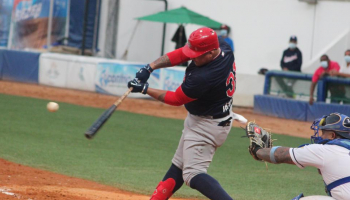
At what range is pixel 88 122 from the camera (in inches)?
491

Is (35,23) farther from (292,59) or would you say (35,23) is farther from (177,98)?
(177,98)

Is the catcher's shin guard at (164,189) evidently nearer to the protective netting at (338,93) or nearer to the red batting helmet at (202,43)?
the red batting helmet at (202,43)

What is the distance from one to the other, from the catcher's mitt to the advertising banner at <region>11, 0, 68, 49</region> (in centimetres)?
1816

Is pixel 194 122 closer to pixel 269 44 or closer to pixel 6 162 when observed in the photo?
pixel 6 162

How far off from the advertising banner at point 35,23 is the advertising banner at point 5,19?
0.23m

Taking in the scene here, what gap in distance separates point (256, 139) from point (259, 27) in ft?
48.9

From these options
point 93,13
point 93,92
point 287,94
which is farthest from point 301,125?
point 93,13

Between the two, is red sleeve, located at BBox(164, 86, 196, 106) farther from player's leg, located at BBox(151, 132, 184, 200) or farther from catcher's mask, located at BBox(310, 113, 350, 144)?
catcher's mask, located at BBox(310, 113, 350, 144)

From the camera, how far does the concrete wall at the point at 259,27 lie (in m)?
17.5

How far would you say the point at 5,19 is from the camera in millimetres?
22578

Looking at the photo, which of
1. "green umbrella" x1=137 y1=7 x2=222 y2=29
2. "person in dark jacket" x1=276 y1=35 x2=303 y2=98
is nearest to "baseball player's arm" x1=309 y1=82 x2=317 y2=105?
"person in dark jacket" x1=276 y1=35 x2=303 y2=98

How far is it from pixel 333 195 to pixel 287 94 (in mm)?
11258

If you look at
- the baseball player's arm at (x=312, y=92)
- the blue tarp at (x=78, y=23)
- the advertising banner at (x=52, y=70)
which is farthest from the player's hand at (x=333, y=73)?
the blue tarp at (x=78, y=23)

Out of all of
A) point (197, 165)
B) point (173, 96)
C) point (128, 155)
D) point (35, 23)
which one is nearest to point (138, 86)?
point (173, 96)
